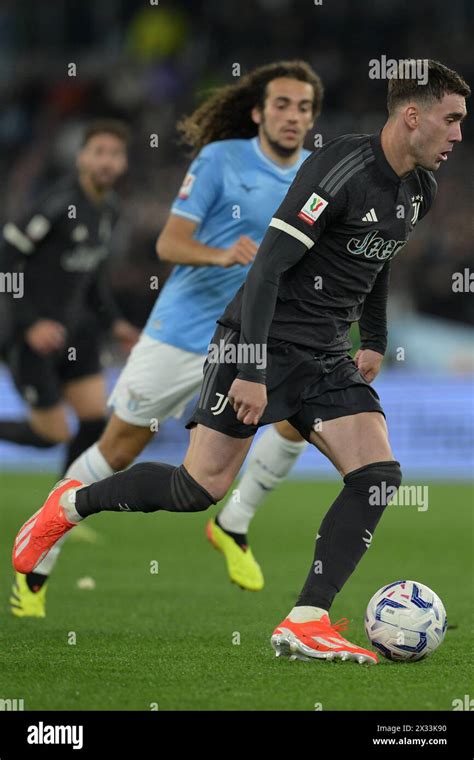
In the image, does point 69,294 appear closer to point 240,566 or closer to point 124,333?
point 124,333

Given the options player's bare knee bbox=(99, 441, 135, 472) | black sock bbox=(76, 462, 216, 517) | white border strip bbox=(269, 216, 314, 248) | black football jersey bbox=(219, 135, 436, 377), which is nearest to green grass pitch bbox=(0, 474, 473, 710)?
black sock bbox=(76, 462, 216, 517)

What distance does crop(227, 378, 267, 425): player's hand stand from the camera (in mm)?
4750

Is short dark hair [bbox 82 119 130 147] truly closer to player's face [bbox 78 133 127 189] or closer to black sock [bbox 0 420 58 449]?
player's face [bbox 78 133 127 189]

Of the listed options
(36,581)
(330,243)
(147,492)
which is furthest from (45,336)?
(330,243)

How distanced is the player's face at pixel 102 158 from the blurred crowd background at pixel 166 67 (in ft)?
31.4

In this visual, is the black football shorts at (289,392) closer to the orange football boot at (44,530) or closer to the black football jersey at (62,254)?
the orange football boot at (44,530)

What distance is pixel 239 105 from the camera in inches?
261

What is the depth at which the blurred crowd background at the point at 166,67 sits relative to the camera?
1936cm

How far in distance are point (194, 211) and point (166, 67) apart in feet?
51.4

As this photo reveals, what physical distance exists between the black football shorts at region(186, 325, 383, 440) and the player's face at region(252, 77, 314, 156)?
1.58 metres

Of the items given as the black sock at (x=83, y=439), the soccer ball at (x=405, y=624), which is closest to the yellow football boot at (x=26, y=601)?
the soccer ball at (x=405, y=624)

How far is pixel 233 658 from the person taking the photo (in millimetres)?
5023
